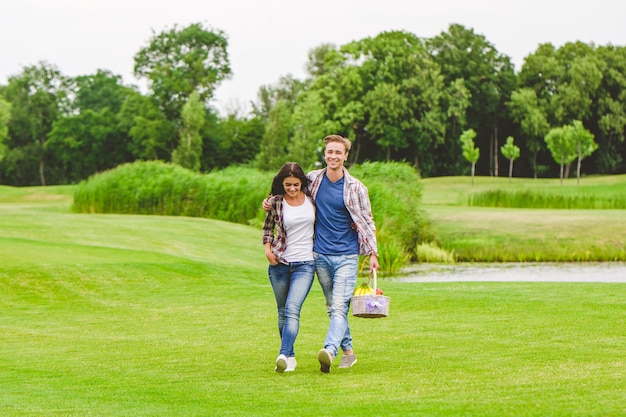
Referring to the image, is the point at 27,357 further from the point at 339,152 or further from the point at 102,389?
the point at 339,152

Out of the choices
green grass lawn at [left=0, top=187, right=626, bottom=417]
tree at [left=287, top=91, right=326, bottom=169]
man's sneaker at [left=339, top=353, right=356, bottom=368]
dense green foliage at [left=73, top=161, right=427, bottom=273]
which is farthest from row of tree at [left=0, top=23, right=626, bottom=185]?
man's sneaker at [left=339, top=353, right=356, bottom=368]

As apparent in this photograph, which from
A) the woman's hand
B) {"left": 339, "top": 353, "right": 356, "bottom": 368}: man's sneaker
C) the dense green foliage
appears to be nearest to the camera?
the woman's hand

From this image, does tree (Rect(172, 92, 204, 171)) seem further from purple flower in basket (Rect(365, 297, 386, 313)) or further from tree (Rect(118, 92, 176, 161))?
purple flower in basket (Rect(365, 297, 386, 313))

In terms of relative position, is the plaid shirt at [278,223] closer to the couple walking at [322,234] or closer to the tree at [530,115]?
the couple walking at [322,234]

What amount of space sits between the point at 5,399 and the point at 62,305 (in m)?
8.93

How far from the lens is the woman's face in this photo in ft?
29.5

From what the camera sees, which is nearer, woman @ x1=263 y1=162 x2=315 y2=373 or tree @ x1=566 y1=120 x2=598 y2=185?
woman @ x1=263 y1=162 x2=315 y2=373

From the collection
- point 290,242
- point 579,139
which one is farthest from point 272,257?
point 579,139

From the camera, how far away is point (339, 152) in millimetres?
9039

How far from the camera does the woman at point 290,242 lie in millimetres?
9047

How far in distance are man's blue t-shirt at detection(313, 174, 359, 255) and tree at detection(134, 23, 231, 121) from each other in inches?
3084

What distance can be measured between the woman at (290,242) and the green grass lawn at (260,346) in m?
0.45

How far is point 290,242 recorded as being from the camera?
912 cm

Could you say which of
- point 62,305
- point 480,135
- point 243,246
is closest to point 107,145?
point 480,135
